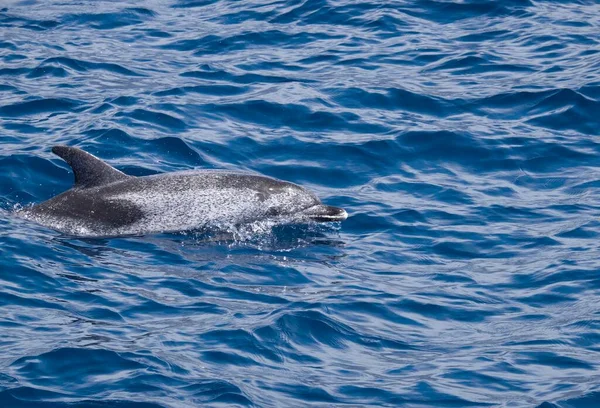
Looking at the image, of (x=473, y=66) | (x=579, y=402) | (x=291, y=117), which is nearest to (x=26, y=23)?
(x=291, y=117)

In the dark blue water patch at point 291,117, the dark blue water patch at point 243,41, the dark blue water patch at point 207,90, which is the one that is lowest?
the dark blue water patch at point 291,117

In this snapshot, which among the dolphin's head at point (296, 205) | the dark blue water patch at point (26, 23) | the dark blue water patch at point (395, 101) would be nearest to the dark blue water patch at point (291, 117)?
the dark blue water patch at point (395, 101)

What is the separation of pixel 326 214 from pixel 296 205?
619 millimetres

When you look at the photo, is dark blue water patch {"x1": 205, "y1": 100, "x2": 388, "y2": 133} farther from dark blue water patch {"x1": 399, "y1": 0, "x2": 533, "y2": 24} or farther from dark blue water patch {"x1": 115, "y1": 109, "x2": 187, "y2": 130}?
dark blue water patch {"x1": 399, "y1": 0, "x2": 533, "y2": 24}

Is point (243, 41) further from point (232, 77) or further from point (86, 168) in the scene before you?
point (86, 168)

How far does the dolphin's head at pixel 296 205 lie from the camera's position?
665 inches

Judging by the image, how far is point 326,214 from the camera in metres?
16.9

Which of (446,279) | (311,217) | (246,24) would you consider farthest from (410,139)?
(246,24)

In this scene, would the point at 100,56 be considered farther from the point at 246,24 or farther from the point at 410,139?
the point at 410,139

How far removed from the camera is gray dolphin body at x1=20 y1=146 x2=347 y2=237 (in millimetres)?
16312

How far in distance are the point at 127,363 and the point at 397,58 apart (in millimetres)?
14322

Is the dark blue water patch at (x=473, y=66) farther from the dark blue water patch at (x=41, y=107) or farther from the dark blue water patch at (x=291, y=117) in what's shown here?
the dark blue water patch at (x=41, y=107)

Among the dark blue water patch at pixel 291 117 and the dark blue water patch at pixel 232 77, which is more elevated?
the dark blue water patch at pixel 232 77

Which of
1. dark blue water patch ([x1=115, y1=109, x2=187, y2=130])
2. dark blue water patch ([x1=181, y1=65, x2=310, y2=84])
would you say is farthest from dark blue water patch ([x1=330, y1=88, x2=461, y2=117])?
dark blue water patch ([x1=115, y1=109, x2=187, y2=130])
